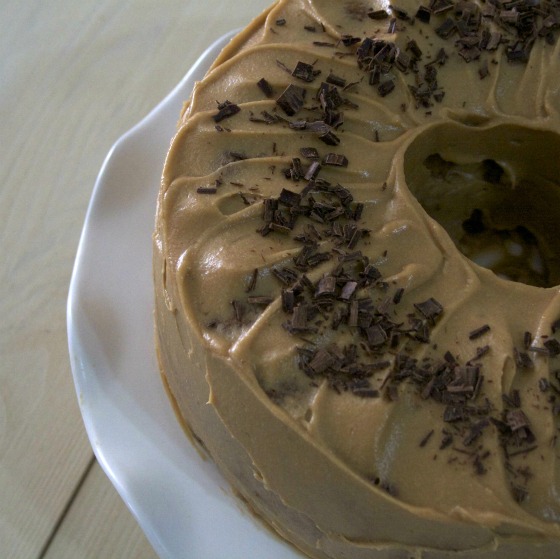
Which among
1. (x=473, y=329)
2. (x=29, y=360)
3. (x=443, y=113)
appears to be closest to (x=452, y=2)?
(x=443, y=113)

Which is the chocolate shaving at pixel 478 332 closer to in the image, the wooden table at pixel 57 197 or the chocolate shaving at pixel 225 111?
the chocolate shaving at pixel 225 111

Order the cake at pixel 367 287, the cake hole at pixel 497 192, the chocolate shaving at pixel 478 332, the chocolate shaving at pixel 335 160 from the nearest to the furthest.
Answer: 1. the cake at pixel 367 287
2. the chocolate shaving at pixel 478 332
3. the chocolate shaving at pixel 335 160
4. the cake hole at pixel 497 192

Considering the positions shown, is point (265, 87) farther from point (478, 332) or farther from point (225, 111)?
point (478, 332)

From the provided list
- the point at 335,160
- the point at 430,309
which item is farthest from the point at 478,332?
the point at 335,160

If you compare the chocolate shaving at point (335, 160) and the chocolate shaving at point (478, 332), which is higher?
the chocolate shaving at point (335, 160)

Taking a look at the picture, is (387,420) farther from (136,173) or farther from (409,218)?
(136,173)

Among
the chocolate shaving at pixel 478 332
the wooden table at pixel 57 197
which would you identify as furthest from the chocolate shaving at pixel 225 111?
the wooden table at pixel 57 197
